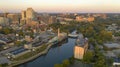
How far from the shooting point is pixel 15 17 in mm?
22531

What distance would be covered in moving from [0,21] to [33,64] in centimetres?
1413

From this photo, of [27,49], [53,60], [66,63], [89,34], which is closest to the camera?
[66,63]

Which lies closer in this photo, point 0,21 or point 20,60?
point 20,60

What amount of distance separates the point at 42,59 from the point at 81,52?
4.77 ft

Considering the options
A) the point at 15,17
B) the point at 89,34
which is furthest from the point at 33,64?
the point at 15,17

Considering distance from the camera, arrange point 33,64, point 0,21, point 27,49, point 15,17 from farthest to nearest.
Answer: point 15,17
point 0,21
point 27,49
point 33,64

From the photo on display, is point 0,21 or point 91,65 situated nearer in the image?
point 91,65

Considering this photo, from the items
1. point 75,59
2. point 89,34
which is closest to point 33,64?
point 75,59

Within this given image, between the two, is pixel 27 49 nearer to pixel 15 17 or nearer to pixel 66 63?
pixel 66 63

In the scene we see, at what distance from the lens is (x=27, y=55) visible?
25.0ft

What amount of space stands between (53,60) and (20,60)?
1.16 metres

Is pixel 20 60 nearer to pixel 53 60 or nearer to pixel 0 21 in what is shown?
pixel 53 60

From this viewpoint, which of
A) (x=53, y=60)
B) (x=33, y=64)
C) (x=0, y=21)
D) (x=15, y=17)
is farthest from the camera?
(x=15, y=17)

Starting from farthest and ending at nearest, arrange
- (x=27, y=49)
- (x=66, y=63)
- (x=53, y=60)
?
(x=27, y=49)
(x=53, y=60)
(x=66, y=63)
